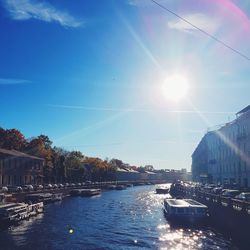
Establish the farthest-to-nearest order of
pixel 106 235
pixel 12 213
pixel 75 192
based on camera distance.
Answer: pixel 75 192
pixel 12 213
pixel 106 235

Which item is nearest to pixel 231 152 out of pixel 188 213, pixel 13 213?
pixel 188 213

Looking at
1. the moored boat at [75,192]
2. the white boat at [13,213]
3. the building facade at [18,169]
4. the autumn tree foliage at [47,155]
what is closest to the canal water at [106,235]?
the white boat at [13,213]

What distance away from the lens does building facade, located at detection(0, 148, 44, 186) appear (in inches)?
3524

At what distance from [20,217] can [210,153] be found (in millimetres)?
70844

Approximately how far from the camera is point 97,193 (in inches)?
4156

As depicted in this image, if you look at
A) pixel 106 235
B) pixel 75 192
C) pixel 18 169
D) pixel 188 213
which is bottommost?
pixel 106 235

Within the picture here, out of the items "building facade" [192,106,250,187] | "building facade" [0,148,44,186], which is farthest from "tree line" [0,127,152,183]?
"building facade" [192,106,250,187]

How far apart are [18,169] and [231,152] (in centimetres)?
4963

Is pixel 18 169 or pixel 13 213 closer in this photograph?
pixel 13 213

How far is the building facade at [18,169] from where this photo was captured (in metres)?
89.5

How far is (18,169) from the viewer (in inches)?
3802

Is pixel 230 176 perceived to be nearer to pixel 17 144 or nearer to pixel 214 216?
pixel 214 216

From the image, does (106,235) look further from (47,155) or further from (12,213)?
(47,155)

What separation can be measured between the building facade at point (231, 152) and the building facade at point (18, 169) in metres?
45.9
